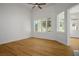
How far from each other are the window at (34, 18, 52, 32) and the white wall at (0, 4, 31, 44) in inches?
6.6

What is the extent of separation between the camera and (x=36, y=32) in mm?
2408

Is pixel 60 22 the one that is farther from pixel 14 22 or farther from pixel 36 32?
pixel 14 22

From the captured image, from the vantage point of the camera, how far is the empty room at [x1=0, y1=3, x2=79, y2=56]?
7.67 feet

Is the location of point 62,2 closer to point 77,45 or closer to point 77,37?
point 77,37

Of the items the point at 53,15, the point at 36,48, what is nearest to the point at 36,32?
the point at 36,48

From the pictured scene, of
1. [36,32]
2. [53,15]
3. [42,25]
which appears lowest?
[36,32]

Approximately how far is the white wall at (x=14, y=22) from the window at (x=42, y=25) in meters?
0.17

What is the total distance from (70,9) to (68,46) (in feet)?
2.42

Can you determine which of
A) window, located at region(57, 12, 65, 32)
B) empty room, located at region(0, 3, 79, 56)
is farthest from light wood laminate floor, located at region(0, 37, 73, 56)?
window, located at region(57, 12, 65, 32)

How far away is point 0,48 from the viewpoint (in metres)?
2.36

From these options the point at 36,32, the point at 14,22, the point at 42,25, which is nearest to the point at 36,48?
the point at 36,32

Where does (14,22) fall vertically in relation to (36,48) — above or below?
above

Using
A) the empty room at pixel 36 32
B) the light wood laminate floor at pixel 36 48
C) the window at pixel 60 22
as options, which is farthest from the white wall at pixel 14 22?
the window at pixel 60 22

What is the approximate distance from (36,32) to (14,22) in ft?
1.59
